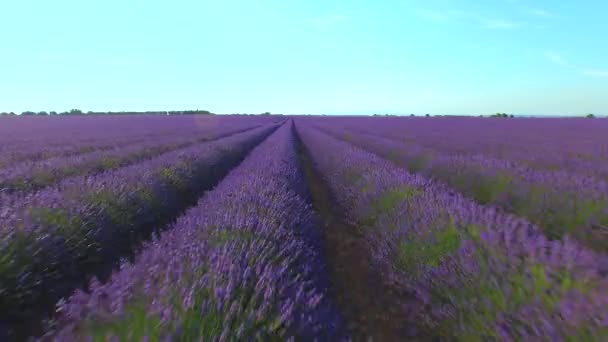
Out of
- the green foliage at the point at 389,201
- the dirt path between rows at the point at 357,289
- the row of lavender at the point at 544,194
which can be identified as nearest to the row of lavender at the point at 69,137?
the dirt path between rows at the point at 357,289

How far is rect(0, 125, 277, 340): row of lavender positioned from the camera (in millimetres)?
3041

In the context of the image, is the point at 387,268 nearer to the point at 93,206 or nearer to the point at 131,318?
the point at 131,318

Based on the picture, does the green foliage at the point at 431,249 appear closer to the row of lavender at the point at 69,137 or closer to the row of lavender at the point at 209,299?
the row of lavender at the point at 209,299

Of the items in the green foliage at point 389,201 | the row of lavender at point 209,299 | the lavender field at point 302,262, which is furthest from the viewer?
the green foliage at point 389,201

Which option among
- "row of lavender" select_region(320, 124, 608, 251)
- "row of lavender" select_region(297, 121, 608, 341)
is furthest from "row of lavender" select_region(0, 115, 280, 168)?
"row of lavender" select_region(320, 124, 608, 251)

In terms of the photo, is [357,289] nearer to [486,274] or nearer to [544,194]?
[486,274]

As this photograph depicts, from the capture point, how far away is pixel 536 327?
1.58 metres

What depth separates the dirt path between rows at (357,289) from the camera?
10.0ft

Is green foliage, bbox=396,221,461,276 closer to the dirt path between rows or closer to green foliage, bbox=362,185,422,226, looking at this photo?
the dirt path between rows

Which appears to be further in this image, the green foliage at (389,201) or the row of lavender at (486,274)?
the green foliage at (389,201)

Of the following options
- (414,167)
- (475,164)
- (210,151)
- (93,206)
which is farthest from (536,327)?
(210,151)

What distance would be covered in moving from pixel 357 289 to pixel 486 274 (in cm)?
182

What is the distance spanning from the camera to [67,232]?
3.76 m

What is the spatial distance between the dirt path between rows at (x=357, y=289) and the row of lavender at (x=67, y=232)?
6.86 ft
